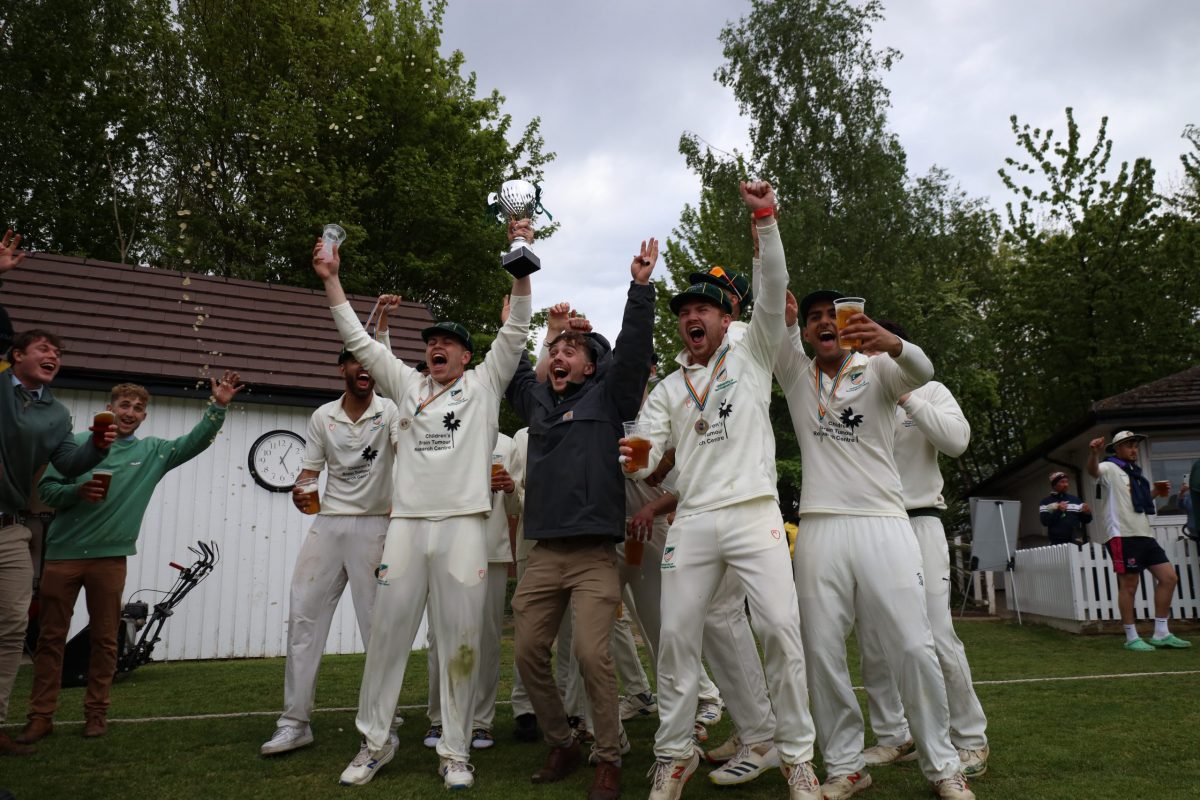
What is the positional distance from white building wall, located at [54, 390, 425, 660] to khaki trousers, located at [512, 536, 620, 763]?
7.56 m

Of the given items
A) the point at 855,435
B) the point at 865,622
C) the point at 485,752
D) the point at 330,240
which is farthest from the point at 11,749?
the point at 855,435

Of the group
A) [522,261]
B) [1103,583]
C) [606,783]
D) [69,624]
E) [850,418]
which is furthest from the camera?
[1103,583]

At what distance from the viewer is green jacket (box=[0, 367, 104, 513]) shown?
17.4ft

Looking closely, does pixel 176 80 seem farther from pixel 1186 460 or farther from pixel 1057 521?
pixel 1186 460

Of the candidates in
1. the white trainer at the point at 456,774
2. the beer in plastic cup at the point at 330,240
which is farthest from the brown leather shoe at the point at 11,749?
the beer in plastic cup at the point at 330,240

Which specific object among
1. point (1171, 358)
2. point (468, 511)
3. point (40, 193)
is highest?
point (40, 193)

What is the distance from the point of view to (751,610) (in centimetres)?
439

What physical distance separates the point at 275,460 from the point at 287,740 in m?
7.08

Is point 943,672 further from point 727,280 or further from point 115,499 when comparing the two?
point 115,499

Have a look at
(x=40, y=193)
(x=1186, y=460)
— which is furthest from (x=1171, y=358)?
(x=40, y=193)

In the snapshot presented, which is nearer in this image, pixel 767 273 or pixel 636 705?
pixel 767 273

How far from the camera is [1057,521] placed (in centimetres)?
1437

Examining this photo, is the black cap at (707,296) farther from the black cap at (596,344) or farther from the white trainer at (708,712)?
the white trainer at (708,712)

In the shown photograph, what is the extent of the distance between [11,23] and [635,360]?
2431cm
